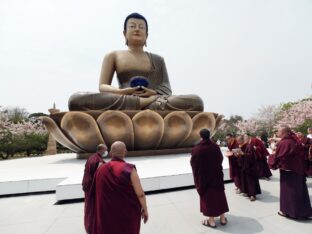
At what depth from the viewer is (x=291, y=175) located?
10.1 ft

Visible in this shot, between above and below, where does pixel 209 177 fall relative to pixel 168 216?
above

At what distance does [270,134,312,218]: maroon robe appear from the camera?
2.95m

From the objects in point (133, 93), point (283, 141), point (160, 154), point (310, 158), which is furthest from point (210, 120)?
point (283, 141)

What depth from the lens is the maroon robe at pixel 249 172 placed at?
12.3 feet

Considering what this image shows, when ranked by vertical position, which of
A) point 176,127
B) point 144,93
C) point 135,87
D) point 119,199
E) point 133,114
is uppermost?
point 135,87

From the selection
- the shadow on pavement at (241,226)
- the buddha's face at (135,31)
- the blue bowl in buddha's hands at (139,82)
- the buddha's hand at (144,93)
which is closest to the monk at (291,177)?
the shadow on pavement at (241,226)

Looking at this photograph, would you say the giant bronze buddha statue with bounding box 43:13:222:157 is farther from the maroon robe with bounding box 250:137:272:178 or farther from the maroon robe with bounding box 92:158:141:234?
the maroon robe with bounding box 92:158:141:234

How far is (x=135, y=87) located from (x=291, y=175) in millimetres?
5740

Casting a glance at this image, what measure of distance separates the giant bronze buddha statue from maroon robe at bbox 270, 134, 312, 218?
418 centimetres

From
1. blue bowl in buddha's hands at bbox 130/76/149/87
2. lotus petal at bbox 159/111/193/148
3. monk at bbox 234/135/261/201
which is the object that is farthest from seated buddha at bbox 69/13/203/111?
monk at bbox 234/135/261/201

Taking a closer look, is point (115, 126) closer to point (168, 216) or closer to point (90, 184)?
point (168, 216)

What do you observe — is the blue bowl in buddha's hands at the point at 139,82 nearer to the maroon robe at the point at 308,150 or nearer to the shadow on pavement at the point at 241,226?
the maroon robe at the point at 308,150

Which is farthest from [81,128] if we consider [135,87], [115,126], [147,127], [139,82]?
[139,82]

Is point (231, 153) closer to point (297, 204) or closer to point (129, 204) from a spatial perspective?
point (297, 204)
